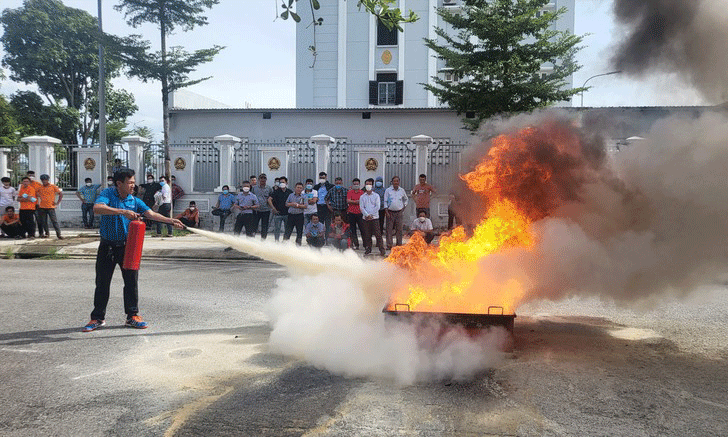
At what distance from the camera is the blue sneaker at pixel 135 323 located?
6.75 metres

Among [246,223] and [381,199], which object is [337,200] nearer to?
[381,199]

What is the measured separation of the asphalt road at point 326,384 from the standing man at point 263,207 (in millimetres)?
7319

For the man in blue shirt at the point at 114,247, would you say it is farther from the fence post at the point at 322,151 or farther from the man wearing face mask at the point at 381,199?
the fence post at the point at 322,151

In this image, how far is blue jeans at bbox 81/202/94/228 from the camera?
61.9ft

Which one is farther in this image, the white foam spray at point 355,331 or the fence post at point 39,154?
the fence post at point 39,154

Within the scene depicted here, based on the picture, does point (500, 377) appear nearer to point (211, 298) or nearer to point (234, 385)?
point (234, 385)

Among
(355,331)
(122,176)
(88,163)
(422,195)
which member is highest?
(88,163)

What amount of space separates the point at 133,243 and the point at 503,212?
433cm

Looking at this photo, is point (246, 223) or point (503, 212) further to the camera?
point (246, 223)

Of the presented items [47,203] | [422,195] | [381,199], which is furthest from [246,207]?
[47,203]

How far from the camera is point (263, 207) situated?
1535cm

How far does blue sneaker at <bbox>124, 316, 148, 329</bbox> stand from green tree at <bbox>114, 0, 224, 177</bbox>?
17.4 meters

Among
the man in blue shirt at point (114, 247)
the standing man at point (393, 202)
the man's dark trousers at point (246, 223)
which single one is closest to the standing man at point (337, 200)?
the standing man at point (393, 202)

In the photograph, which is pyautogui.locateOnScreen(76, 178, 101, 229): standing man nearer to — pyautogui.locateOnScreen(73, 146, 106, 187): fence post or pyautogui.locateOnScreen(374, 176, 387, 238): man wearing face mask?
pyautogui.locateOnScreen(73, 146, 106, 187): fence post
